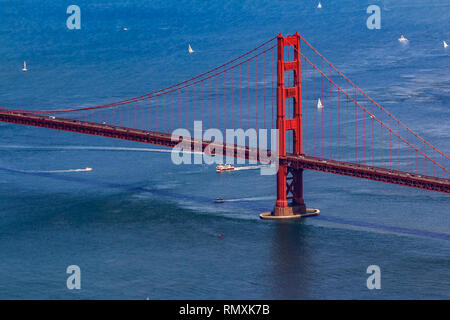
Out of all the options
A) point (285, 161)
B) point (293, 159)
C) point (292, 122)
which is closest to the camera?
point (293, 159)

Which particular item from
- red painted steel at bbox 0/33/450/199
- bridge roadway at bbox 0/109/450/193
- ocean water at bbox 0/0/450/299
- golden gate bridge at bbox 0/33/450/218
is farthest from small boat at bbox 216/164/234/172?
bridge roadway at bbox 0/109/450/193

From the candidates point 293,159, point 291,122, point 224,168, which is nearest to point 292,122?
point 291,122

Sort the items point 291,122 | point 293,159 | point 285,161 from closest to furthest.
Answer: point 293,159, point 285,161, point 291,122

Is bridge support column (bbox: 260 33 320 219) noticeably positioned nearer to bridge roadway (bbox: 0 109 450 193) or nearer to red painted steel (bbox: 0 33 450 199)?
red painted steel (bbox: 0 33 450 199)

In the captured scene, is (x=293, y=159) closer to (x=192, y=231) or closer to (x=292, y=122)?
(x=292, y=122)

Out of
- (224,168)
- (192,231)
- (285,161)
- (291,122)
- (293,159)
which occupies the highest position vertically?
(291,122)

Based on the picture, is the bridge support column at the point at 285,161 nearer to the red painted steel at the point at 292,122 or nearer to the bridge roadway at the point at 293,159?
the red painted steel at the point at 292,122
